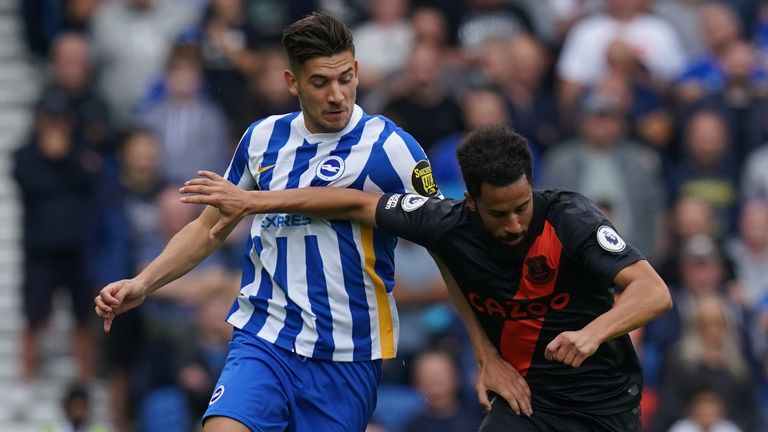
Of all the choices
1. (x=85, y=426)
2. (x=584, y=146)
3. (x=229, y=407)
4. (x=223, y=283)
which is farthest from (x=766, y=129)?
(x=229, y=407)

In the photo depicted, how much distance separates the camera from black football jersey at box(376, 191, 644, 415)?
6.06 meters

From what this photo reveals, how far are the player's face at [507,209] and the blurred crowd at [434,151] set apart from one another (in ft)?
14.2

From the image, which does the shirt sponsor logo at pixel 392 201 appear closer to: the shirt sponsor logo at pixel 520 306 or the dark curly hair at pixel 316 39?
the shirt sponsor logo at pixel 520 306

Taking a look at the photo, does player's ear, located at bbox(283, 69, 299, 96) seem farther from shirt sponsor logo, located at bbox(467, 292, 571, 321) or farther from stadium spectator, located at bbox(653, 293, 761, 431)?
stadium spectator, located at bbox(653, 293, 761, 431)

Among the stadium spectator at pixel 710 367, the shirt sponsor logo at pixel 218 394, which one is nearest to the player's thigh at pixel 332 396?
the shirt sponsor logo at pixel 218 394

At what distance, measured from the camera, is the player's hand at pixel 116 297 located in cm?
632

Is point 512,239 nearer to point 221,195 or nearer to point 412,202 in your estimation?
point 412,202

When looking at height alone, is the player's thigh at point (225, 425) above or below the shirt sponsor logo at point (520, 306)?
below

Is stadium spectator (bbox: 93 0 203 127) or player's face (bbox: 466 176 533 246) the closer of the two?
player's face (bbox: 466 176 533 246)

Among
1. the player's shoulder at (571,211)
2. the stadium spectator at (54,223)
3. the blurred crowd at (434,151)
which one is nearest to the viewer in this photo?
the player's shoulder at (571,211)

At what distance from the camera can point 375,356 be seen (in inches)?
259

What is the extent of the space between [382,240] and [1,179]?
26.1 ft

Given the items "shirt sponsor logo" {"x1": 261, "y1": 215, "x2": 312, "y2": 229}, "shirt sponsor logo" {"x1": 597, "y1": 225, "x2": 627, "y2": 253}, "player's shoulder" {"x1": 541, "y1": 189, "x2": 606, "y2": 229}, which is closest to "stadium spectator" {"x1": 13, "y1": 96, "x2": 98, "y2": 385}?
"shirt sponsor logo" {"x1": 261, "y1": 215, "x2": 312, "y2": 229}

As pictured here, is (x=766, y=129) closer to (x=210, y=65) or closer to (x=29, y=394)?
(x=210, y=65)
